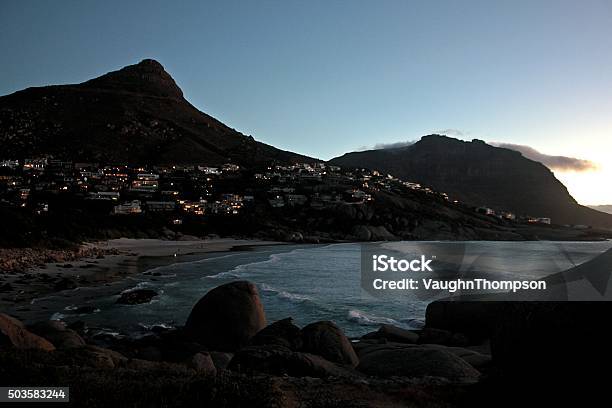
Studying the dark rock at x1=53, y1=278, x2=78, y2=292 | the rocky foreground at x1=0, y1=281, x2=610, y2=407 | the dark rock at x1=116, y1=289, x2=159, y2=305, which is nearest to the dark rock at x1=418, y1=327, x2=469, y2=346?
the rocky foreground at x1=0, y1=281, x2=610, y2=407

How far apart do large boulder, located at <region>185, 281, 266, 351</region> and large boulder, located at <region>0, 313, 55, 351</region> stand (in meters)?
5.31

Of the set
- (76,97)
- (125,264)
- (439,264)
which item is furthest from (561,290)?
(76,97)

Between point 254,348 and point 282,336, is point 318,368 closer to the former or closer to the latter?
point 254,348

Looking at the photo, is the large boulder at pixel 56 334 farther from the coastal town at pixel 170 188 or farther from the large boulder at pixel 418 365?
the coastal town at pixel 170 188

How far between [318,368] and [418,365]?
8.51 feet

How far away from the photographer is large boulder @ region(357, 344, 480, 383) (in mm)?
10734

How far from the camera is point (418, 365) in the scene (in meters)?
11.1

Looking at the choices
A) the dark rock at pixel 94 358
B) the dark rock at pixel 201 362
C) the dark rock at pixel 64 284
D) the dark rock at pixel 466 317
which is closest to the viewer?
the dark rock at pixel 94 358

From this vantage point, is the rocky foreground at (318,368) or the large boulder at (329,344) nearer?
the rocky foreground at (318,368)

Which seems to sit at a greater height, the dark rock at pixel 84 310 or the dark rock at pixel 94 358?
the dark rock at pixel 94 358

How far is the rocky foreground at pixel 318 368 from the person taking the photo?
22.9 feet

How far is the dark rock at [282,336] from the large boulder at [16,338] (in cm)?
556

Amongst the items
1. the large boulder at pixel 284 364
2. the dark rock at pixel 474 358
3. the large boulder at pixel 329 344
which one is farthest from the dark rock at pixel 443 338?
the large boulder at pixel 284 364

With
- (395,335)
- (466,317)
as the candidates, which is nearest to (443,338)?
(466,317)
